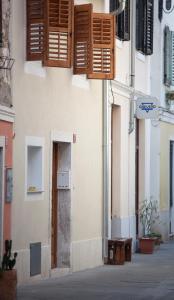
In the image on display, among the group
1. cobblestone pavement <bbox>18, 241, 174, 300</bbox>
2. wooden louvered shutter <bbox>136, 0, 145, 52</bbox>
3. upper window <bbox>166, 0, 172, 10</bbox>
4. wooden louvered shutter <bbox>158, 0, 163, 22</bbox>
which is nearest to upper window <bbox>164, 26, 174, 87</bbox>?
upper window <bbox>166, 0, 172, 10</bbox>

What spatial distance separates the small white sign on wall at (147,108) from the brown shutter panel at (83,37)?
515 cm

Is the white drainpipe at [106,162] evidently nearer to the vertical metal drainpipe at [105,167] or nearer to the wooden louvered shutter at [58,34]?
the vertical metal drainpipe at [105,167]

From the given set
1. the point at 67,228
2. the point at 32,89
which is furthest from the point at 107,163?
the point at 32,89

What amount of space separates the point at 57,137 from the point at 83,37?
186 centimetres

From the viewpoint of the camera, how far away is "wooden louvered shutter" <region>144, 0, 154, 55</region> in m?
21.8

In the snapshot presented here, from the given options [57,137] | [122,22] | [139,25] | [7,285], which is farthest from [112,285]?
[139,25]

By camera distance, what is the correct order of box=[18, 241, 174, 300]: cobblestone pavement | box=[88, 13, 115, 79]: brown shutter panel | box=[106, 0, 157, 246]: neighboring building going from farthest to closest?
1. box=[106, 0, 157, 246]: neighboring building
2. box=[88, 13, 115, 79]: brown shutter panel
3. box=[18, 241, 174, 300]: cobblestone pavement

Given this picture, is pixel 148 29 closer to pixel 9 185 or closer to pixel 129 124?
pixel 129 124

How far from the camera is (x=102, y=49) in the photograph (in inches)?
627

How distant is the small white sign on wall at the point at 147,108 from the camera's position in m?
20.5

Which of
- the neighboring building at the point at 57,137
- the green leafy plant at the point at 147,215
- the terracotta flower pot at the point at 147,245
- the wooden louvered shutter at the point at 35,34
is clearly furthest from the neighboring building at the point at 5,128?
the green leafy plant at the point at 147,215

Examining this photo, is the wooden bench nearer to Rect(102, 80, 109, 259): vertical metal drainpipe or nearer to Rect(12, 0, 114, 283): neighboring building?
Rect(102, 80, 109, 259): vertical metal drainpipe

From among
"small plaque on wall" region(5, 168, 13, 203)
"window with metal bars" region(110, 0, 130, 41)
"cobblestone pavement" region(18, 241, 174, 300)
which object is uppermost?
"window with metal bars" region(110, 0, 130, 41)

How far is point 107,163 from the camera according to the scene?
18.0m
